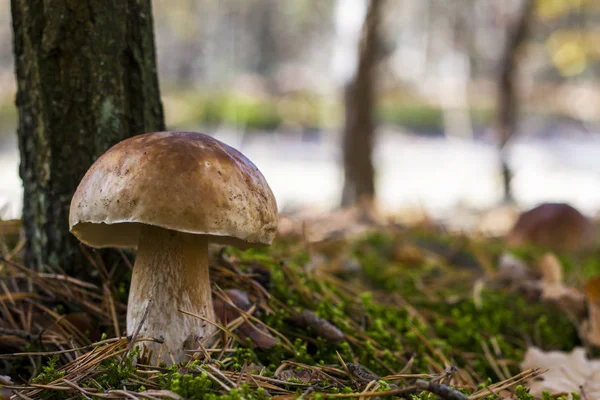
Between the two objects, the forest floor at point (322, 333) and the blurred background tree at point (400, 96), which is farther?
the blurred background tree at point (400, 96)

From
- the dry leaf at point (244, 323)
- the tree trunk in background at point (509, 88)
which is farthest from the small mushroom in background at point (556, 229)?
the tree trunk in background at point (509, 88)

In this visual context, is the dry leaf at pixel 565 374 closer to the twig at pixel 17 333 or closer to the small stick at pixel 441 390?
the small stick at pixel 441 390

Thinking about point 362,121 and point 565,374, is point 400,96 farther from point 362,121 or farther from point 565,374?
point 565,374

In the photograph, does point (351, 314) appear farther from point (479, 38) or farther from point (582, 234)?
point (479, 38)

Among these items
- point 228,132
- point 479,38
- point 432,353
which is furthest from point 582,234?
point 479,38

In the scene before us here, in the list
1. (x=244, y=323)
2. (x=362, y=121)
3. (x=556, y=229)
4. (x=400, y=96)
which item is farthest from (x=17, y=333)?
(x=400, y=96)

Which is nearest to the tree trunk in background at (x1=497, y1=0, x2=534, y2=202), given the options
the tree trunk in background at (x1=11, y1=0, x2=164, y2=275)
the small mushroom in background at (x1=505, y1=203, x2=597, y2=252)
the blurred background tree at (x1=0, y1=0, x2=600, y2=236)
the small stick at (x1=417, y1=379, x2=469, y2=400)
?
the blurred background tree at (x1=0, y1=0, x2=600, y2=236)

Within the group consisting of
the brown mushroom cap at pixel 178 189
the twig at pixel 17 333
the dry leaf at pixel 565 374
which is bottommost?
the dry leaf at pixel 565 374
